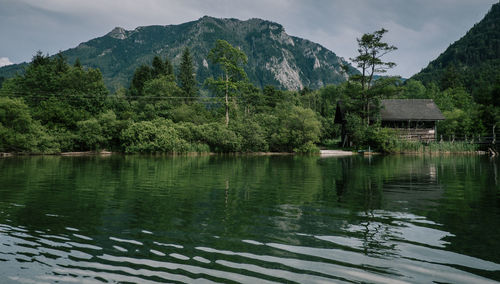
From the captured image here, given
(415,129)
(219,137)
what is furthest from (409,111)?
(219,137)

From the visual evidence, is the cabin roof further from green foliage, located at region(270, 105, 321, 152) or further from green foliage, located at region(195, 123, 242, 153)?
green foliage, located at region(195, 123, 242, 153)

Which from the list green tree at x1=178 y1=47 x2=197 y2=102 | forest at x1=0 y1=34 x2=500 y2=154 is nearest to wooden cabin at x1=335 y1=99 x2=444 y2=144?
forest at x1=0 y1=34 x2=500 y2=154

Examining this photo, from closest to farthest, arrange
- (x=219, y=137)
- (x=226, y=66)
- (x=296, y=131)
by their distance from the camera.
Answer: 1. (x=219, y=137)
2. (x=296, y=131)
3. (x=226, y=66)

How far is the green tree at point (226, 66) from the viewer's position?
5572 centimetres

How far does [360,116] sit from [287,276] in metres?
50.7

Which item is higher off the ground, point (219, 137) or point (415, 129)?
point (415, 129)

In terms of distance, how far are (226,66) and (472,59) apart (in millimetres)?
108648

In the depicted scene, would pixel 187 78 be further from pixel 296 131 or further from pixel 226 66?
pixel 296 131

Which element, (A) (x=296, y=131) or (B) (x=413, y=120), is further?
(B) (x=413, y=120)

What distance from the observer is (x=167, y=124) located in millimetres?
49469

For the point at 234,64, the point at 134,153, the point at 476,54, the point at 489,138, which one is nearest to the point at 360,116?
the point at 489,138

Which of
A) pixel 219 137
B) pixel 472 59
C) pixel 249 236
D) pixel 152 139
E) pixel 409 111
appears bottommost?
pixel 249 236

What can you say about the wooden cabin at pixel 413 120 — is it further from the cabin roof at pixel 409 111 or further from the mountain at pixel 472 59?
the mountain at pixel 472 59

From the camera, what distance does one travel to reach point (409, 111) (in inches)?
2087
